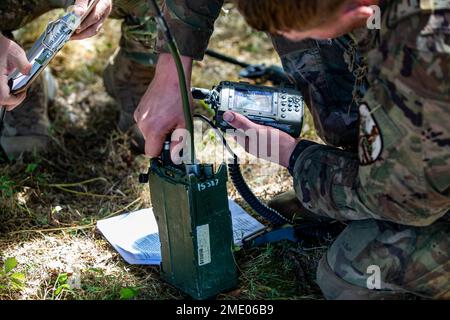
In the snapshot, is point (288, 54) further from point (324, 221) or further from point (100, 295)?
point (100, 295)

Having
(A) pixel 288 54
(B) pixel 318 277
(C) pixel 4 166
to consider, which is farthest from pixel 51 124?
(B) pixel 318 277

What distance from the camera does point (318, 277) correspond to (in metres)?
2.03

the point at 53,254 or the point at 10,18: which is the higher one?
the point at 10,18

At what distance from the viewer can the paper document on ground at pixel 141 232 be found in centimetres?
224

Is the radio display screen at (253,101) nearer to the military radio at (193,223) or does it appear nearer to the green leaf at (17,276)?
the military radio at (193,223)

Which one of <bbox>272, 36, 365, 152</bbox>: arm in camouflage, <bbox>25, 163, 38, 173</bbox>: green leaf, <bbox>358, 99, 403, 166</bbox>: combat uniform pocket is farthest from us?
<bbox>25, 163, 38, 173</bbox>: green leaf

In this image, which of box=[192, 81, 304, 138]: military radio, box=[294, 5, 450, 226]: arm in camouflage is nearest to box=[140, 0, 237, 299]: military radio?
box=[192, 81, 304, 138]: military radio

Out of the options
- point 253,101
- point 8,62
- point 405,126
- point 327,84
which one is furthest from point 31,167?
point 405,126

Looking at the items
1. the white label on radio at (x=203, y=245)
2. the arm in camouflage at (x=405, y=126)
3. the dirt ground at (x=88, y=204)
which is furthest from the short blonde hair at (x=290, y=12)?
the dirt ground at (x=88, y=204)

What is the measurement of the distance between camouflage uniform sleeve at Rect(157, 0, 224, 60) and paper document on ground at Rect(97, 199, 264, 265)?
61 centimetres

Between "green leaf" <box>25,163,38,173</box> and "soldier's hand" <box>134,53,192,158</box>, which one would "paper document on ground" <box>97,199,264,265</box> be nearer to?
"soldier's hand" <box>134,53,192,158</box>

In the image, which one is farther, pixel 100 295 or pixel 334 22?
pixel 100 295

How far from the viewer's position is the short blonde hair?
156 centimetres
